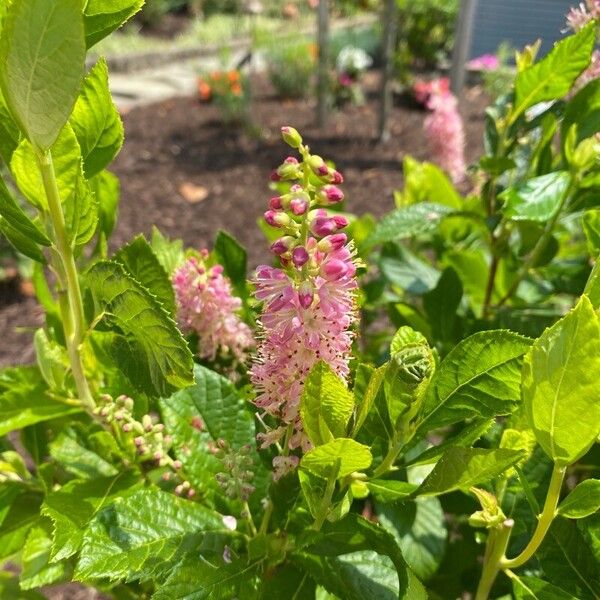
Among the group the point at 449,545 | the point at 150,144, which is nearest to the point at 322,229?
the point at 449,545

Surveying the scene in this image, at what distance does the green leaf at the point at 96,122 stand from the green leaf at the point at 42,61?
7.2 inches

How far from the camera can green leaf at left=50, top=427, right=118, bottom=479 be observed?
104cm

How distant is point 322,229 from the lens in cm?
73

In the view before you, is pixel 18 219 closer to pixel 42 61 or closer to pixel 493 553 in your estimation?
pixel 42 61

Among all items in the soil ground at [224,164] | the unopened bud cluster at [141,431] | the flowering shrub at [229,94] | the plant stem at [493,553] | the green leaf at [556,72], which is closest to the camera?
the plant stem at [493,553]

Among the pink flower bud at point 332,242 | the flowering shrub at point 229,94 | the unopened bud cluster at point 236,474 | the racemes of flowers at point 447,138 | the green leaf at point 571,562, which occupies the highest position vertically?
the pink flower bud at point 332,242

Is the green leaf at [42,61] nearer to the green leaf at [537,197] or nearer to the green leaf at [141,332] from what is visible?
the green leaf at [141,332]

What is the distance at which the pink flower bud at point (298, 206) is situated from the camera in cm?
72

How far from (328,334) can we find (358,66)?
28.1ft

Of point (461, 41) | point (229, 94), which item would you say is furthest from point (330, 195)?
point (229, 94)

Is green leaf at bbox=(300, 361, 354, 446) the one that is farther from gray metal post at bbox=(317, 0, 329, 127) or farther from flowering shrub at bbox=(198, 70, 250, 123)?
flowering shrub at bbox=(198, 70, 250, 123)

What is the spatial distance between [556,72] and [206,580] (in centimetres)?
86

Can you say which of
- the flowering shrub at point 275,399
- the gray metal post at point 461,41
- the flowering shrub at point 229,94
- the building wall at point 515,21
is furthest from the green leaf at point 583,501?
the building wall at point 515,21

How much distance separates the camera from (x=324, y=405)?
0.71 meters
